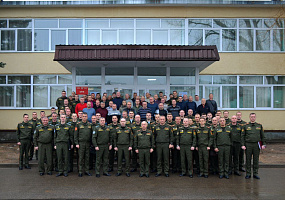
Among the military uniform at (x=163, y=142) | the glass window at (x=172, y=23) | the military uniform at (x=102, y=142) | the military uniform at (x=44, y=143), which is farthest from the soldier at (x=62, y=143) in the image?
the glass window at (x=172, y=23)

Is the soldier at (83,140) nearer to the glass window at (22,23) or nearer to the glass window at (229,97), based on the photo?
the glass window at (229,97)

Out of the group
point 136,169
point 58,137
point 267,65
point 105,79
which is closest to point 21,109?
point 105,79

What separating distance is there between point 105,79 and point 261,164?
804cm

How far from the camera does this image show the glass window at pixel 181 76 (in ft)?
47.9

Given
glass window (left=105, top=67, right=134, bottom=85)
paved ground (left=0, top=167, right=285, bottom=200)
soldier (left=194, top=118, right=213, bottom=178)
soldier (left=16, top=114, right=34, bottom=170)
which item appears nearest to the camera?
paved ground (left=0, top=167, right=285, bottom=200)

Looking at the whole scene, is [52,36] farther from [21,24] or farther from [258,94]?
[258,94]

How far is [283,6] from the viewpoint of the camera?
16.9 meters

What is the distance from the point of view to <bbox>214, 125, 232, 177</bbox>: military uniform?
30.0 feet

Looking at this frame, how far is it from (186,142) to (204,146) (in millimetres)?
577

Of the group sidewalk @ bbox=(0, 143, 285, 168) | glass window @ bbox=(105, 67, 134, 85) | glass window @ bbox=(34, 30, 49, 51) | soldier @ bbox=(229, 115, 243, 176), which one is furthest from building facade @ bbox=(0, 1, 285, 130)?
soldier @ bbox=(229, 115, 243, 176)

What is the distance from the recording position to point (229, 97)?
1738cm

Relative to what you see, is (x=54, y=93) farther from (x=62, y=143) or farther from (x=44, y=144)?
(x=62, y=143)

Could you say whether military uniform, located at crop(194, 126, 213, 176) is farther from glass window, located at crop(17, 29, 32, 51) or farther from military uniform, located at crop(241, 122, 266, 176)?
glass window, located at crop(17, 29, 32, 51)

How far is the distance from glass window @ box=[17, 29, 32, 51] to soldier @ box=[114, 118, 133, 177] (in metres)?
10.7
